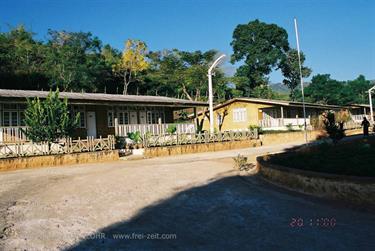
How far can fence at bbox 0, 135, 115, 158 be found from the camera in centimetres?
1664

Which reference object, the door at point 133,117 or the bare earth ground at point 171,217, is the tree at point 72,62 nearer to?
the door at point 133,117

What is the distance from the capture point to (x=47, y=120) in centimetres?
1852

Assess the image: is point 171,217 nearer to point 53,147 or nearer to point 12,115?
point 53,147

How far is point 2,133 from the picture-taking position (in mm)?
19938

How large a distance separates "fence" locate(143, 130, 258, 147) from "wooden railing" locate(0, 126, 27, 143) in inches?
293

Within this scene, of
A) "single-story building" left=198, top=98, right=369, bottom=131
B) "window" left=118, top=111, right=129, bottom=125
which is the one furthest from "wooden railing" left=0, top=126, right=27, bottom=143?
"single-story building" left=198, top=98, right=369, bottom=131

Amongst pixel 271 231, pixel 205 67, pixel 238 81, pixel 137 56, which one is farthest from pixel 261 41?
pixel 271 231

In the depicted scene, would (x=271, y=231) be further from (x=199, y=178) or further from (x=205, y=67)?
(x=205, y=67)

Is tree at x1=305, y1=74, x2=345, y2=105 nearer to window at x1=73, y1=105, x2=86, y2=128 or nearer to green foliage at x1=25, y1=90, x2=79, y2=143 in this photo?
window at x1=73, y1=105, x2=86, y2=128

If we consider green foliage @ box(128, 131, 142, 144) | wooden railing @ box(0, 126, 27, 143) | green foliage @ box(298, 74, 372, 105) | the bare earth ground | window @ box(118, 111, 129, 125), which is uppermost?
green foliage @ box(298, 74, 372, 105)

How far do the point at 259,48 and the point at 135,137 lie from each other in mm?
51999

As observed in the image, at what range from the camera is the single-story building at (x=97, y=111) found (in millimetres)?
20625
